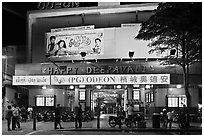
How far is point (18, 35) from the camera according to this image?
20812 millimetres

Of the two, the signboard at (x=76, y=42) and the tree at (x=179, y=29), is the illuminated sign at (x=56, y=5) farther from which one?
the tree at (x=179, y=29)

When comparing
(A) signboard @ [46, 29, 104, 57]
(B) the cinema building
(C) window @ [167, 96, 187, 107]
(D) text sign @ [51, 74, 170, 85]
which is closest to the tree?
(D) text sign @ [51, 74, 170, 85]

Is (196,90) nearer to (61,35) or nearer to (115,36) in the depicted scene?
(115,36)

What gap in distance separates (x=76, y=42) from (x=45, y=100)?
13.9 feet

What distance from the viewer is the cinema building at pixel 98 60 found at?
62.0 ft

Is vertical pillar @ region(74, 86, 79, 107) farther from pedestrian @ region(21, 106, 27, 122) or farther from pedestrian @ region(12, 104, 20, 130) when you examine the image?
pedestrian @ region(12, 104, 20, 130)

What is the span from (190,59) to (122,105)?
5.91 meters

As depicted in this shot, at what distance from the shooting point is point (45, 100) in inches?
821

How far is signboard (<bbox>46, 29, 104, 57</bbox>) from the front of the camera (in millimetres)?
19641

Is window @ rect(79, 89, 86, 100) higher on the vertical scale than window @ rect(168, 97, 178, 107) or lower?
higher

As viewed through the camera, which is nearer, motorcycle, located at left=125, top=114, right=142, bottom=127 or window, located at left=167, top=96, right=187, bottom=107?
motorcycle, located at left=125, top=114, right=142, bottom=127

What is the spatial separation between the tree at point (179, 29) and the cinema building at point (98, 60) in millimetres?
2789

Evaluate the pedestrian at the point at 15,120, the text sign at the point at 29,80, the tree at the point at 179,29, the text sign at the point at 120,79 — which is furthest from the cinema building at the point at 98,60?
the pedestrian at the point at 15,120

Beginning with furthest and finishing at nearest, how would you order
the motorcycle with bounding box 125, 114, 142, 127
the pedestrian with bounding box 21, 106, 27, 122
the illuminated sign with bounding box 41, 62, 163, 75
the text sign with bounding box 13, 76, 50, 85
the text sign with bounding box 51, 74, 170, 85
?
the illuminated sign with bounding box 41, 62, 163, 75
the pedestrian with bounding box 21, 106, 27, 122
the text sign with bounding box 13, 76, 50, 85
the text sign with bounding box 51, 74, 170, 85
the motorcycle with bounding box 125, 114, 142, 127
